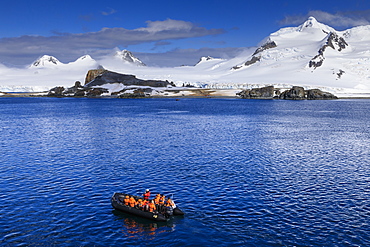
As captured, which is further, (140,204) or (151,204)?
(140,204)

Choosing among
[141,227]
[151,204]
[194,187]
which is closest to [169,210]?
[151,204]

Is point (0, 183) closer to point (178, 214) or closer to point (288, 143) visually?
point (178, 214)

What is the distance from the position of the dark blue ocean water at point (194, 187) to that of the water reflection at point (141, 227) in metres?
0.10

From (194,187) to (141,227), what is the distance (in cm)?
1183

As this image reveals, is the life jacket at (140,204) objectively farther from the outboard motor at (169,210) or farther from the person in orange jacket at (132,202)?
the outboard motor at (169,210)

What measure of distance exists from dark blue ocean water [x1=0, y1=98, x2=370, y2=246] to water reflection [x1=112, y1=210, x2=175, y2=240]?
4.0 inches

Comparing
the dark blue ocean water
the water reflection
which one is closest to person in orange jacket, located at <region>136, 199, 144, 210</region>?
the water reflection

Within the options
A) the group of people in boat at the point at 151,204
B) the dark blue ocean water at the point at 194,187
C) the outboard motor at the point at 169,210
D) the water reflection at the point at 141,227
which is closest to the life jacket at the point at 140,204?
the group of people in boat at the point at 151,204

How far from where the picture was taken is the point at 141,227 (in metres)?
36.4

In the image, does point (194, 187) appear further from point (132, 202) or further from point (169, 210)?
point (132, 202)

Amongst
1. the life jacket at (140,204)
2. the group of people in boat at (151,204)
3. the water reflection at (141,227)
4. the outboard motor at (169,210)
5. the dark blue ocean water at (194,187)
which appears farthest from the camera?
the life jacket at (140,204)

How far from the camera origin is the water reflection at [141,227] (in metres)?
34.3

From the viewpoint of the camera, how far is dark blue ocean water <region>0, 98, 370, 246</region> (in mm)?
33781

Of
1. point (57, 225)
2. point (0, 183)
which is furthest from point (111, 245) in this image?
point (0, 183)
